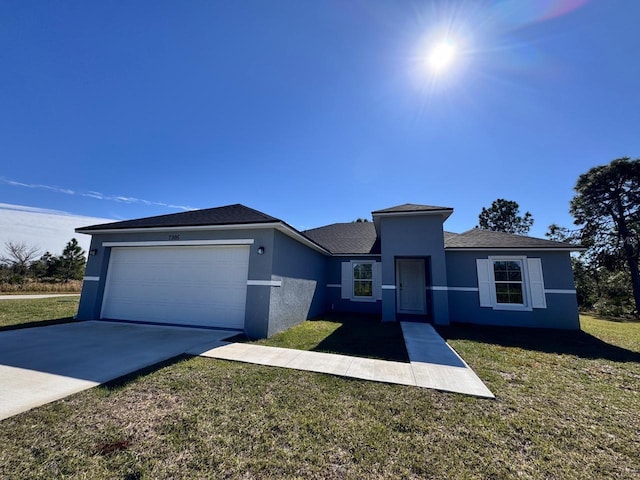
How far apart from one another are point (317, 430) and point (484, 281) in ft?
32.6

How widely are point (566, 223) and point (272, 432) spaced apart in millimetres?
29050

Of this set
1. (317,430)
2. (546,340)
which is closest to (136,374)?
(317,430)

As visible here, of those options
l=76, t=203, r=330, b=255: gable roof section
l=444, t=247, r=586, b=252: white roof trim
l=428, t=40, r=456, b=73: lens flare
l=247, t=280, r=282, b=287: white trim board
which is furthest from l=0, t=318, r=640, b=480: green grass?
l=428, t=40, r=456, b=73: lens flare

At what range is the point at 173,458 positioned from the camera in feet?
7.47

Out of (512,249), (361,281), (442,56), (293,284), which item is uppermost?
(442,56)

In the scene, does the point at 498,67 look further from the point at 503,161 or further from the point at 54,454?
the point at 54,454

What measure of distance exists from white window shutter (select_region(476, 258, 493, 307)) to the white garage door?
9.07m

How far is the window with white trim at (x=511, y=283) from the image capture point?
970cm

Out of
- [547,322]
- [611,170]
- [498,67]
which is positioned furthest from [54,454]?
[611,170]

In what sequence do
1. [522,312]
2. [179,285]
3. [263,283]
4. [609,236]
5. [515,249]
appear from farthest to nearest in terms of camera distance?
1. [609,236]
2. [515,249]
3. [522,312]
4. [179,285]
5. [263,283]

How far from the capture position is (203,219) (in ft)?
27.0

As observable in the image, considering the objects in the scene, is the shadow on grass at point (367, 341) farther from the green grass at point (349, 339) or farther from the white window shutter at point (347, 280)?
the white window shutter at point (347, 280)

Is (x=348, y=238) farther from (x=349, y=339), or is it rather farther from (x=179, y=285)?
(x=179, y=285)

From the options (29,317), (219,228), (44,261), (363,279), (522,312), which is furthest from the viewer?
(44,261)
